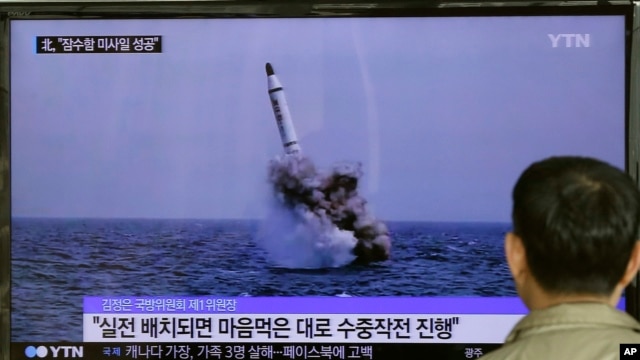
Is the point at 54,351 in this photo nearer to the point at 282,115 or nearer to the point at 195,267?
the point at 195,267

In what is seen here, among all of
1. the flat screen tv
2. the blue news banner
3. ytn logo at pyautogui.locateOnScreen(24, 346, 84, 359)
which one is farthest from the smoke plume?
ytn logo at pyautogui.locateOnScreen(24, 346, 84, 359)

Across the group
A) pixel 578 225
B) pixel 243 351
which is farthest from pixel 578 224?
pixel 243 351

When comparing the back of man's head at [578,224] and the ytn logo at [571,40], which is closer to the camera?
the back of man's head at [578,224]

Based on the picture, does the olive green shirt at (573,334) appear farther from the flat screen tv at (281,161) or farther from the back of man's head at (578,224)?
the flat screen tv at (281,161)

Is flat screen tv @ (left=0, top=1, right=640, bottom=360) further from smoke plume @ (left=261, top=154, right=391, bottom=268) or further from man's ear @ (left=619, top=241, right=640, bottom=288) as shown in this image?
man's ear @ (left=619, top=241, right=640, bottom=288)

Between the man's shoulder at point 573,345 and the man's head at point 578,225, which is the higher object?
the man's head at point 578,225

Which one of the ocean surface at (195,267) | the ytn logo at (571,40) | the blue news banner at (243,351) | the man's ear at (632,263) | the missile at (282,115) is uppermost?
the ytn logo at (571,40)

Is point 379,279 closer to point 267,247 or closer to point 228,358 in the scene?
point 267,247

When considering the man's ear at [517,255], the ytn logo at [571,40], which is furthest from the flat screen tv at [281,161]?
the man's ear at [517,255]
